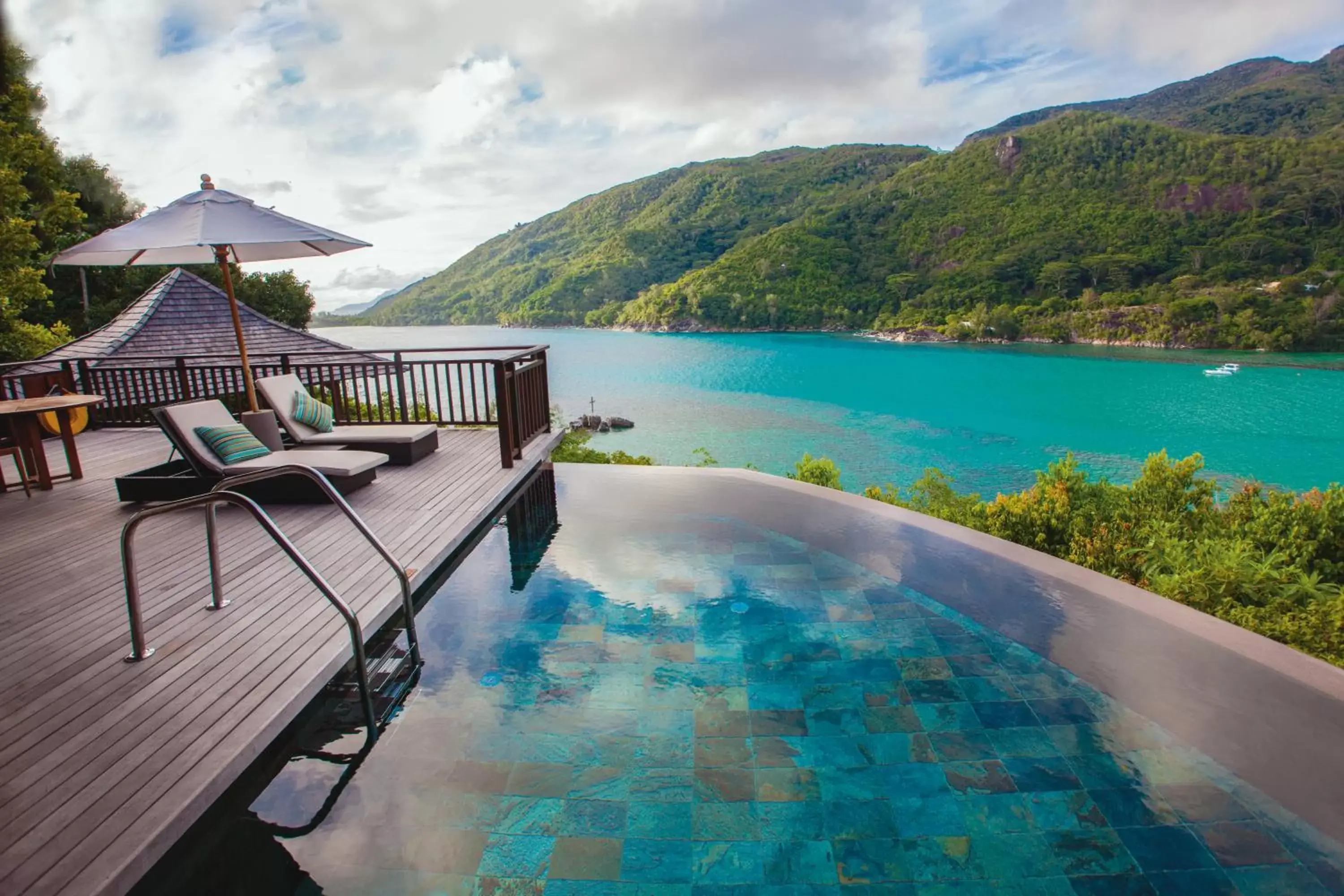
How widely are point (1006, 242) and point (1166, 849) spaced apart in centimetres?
6854

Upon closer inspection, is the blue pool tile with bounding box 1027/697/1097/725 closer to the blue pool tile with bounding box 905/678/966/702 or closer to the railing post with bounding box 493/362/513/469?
the blue pool tile with bounding box 905/678/966/702

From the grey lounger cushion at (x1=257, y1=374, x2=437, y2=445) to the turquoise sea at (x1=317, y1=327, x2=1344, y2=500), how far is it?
11780mm

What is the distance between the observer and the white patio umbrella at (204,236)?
4523mm

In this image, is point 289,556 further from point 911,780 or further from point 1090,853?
point 1090,853

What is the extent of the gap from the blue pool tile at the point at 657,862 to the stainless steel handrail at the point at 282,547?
1159 millimetres

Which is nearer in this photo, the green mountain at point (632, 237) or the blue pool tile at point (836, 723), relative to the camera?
the blue pool tile at point (836, 723)

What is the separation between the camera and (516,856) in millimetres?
2008

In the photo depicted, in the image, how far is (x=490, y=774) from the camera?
7.67 ft

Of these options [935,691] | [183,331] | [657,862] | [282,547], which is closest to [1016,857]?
[935,691]

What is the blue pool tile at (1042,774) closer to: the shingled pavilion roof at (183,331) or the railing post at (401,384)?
the railing post at (401,384)

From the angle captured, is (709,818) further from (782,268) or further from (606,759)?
(782,268)

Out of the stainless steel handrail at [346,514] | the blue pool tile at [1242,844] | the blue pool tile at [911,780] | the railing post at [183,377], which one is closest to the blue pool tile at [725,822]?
the blue pool tile at [911,780]

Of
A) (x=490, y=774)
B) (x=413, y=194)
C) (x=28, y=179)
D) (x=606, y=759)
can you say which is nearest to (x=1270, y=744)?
(x=606, y=759)

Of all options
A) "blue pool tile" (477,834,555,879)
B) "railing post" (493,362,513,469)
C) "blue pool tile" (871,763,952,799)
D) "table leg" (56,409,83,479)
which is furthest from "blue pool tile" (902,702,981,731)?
"table leg" (56,409,83,479)
